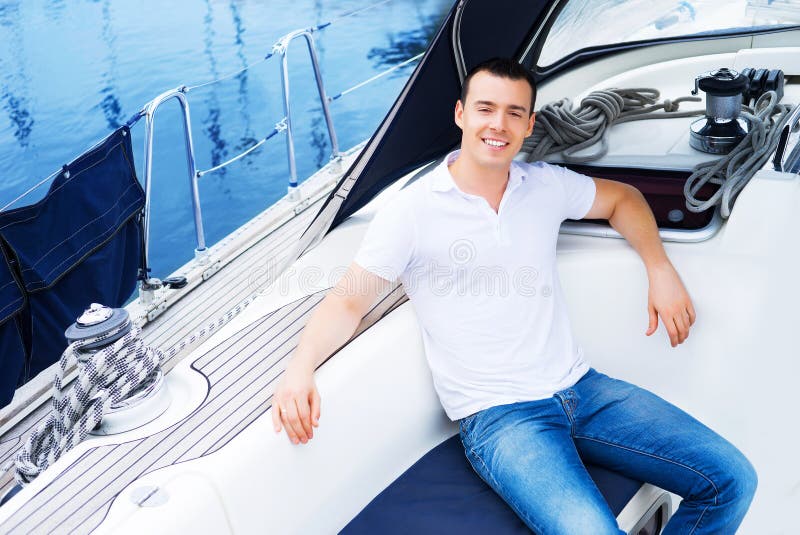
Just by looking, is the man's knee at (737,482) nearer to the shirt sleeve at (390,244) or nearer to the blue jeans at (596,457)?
the blue jeans at (596,457)

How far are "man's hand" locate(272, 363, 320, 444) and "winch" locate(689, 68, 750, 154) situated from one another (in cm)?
118

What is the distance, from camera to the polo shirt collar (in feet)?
5.03

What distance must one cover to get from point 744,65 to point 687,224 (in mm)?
867

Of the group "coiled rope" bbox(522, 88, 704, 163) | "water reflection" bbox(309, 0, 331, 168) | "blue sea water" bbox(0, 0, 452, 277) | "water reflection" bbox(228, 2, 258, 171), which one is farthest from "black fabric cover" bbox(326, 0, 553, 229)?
"water reflection" bbox(309, 0, 331, 168)

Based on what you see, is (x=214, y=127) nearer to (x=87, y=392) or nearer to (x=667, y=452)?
(x=87, y=392)

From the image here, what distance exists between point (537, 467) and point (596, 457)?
21 cm

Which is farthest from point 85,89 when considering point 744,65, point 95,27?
point 744,65

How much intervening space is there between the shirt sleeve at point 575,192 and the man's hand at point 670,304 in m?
0.20

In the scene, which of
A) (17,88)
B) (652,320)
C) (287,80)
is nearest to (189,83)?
(17,88)

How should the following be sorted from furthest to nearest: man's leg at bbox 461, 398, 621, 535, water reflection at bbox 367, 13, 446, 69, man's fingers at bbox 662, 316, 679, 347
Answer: water reflection at bbox 367, 13, 446, 69, man's fingers at bbox 662, 316, 679, 347, man's leg at bbox 461, 398, 621, 535

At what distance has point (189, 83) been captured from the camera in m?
11.7

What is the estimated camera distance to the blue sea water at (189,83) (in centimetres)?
861

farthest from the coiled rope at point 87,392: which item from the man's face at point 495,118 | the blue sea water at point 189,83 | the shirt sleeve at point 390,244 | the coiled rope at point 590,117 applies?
the blue sea water at point 189,83

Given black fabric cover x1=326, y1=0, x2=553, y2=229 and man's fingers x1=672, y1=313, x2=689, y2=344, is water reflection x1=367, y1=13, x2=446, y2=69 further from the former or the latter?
man's fingers x1=672, y1=313, x2=689, y2=344
